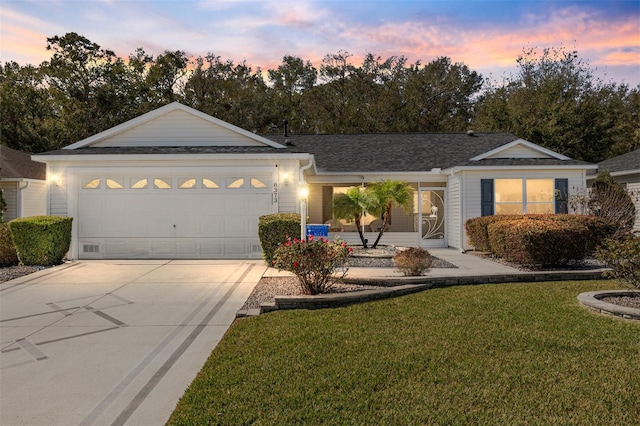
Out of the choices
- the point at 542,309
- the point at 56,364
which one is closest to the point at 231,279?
the point at 56,364

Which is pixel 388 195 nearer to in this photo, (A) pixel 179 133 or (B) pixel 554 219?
(B) pixel 554 219

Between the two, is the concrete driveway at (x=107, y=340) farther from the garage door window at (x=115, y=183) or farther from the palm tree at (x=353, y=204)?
the palm tree at (x=353, y=204)

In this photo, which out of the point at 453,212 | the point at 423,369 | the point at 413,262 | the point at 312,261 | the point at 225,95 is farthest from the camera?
the point at 225,95

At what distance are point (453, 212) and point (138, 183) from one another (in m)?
11.3

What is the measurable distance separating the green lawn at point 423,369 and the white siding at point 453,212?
343 inches

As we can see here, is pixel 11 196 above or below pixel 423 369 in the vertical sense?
above

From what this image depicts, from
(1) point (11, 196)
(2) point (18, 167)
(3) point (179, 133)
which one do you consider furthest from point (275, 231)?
(2) point (18, 167)

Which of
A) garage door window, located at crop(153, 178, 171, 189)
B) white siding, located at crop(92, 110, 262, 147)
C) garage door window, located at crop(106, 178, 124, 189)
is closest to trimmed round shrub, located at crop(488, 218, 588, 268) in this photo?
white siding, located at crop(92, 110, 262, 147)

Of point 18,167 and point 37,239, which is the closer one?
point 37,239

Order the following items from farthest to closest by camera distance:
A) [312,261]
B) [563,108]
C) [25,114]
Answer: [25,114]
[563,108]
[312,261]

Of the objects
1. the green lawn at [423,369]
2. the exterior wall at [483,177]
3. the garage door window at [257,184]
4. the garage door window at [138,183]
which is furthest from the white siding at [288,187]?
the green lawn at [423,369]

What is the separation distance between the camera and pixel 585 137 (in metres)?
29.5

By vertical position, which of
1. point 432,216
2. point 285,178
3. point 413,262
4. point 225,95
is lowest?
point 413,262

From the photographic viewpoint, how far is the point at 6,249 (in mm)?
11562
